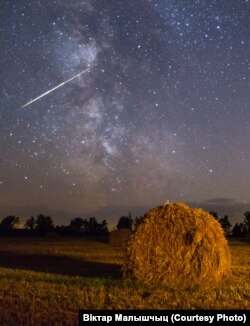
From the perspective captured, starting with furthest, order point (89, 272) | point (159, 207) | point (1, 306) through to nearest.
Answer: point (89, 272), point (159, 207), point (1, 306)

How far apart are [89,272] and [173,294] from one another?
17.8ft

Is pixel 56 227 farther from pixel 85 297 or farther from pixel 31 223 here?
pixel 85 297

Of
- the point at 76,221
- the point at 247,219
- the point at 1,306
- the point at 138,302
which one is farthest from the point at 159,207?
the point at 76,221

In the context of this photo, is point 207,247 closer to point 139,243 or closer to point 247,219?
point 139,243

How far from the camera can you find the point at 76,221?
307 ft
